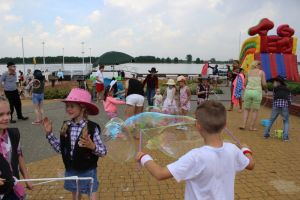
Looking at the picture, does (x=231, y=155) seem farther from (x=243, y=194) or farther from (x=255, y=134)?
(x=255, y=134)

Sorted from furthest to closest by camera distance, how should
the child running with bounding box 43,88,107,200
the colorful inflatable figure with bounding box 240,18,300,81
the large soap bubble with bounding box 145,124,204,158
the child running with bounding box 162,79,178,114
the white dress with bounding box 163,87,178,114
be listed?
the colorful inflatable figure with bounding box 240,18,300,81 < the child running with bounding box 162,79,178,114 < the white dress with bounding box 163,87,178,114 < the large soap bubble with bounding box 145,124,204,158 < the child running with bounding box 43,88,107,200

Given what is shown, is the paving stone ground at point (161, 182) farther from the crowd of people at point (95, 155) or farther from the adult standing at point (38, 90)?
the adult standing at point (38, 90)

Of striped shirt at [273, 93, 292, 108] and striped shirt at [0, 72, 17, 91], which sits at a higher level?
striped shirt at [0, 72, 17, 91]

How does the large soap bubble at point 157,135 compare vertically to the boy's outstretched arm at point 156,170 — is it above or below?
below

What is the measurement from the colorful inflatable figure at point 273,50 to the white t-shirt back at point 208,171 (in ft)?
56.4

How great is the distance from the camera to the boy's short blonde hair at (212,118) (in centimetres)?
205

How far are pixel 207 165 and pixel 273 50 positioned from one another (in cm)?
1859

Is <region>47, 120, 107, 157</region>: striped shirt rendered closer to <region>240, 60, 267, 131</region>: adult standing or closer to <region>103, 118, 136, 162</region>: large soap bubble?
<region>103, 118, 136, 162</region>: large soap bubble

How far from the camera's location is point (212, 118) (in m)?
2.05

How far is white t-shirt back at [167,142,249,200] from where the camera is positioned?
2002 millimetres

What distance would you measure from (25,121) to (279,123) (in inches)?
309

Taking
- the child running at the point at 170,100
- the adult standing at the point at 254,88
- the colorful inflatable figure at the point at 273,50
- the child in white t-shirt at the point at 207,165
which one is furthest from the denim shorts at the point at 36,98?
the colorful inflatable figure at the point at 273,50

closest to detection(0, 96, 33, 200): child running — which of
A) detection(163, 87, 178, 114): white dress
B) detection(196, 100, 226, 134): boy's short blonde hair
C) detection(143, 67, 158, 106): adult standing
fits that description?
detection(196, 100, 226, 134): boy's short blonde hair

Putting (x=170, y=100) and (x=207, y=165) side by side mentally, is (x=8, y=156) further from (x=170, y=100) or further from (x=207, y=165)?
(x=170, y=100)
